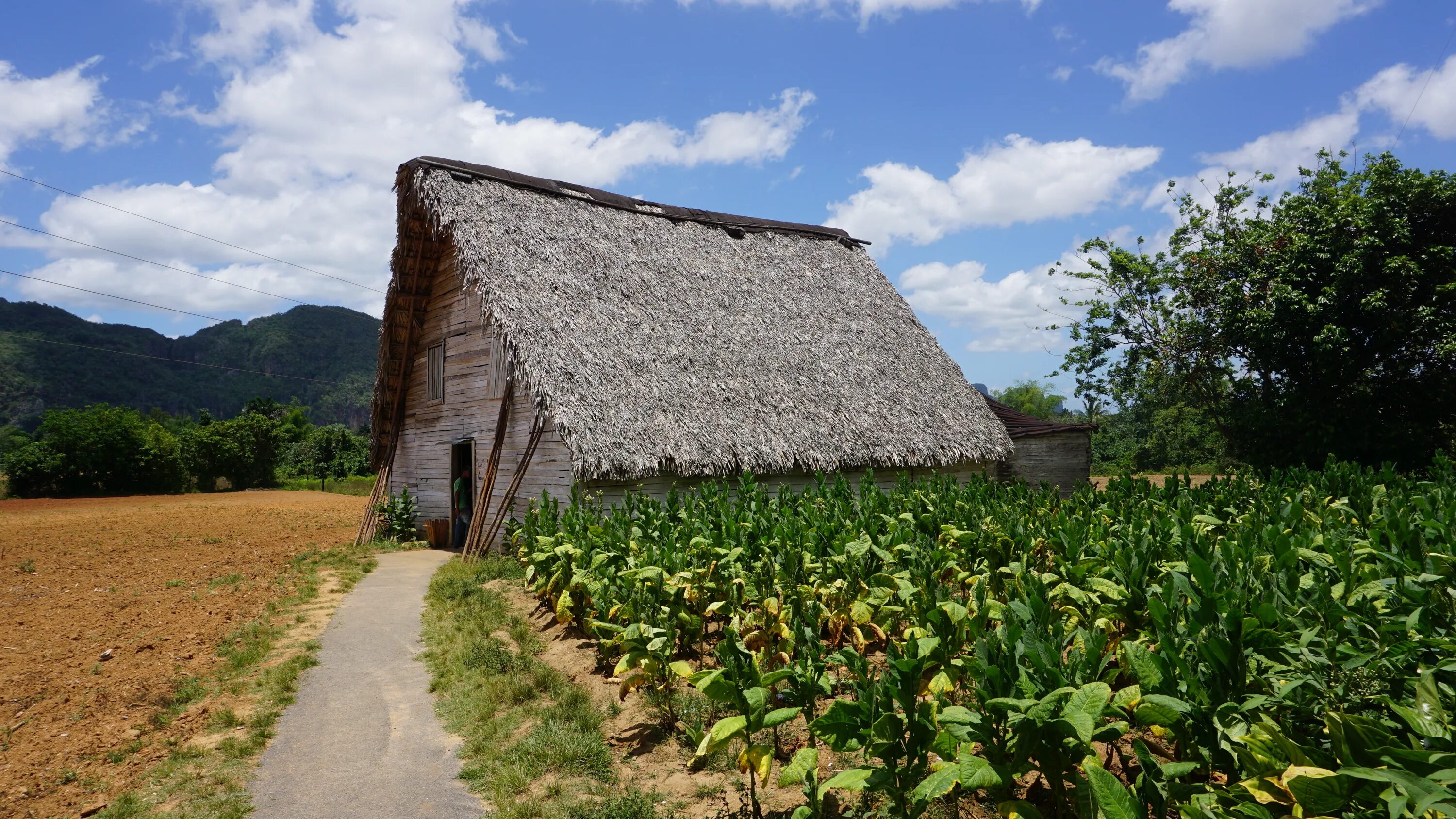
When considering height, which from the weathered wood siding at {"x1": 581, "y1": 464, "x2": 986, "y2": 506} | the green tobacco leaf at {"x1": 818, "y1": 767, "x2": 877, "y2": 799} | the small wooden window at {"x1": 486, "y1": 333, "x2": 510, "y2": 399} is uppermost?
the small wooden window at {"x1": 486, "y1": 333, "x2": 510, "y2": 399}

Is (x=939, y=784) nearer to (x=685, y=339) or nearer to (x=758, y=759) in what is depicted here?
(x=758, y=759)

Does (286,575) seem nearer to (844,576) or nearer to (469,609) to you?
(469,609)

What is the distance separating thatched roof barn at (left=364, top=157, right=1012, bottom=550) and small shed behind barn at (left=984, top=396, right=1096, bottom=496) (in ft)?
4.91

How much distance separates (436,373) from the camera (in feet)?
49.8

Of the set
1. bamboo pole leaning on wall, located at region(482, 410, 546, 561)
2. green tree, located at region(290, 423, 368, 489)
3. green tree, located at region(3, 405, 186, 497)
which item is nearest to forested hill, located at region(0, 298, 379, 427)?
green tree, located at region(290, 423, 368, 489)

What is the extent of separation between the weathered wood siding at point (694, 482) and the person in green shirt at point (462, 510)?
4.28 m

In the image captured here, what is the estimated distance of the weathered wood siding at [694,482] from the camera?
1157cm

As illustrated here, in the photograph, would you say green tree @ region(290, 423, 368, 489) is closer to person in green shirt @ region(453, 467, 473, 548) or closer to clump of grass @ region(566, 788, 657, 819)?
person in green shirt @ region(453, 467, 473, 548)

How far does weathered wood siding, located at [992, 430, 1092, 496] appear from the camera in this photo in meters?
17.7

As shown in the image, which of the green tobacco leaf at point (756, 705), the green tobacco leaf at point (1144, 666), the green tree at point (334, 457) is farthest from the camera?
the green tree at point (334, 457)

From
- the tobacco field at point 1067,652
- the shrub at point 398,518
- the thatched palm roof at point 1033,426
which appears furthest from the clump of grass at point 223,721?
the thatched palm roof at point 1033,426

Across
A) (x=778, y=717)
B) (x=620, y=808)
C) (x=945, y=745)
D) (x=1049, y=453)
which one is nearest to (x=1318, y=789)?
(x=945, y=745)

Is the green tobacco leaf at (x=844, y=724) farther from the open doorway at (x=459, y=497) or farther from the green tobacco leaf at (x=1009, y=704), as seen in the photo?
the open doorway at (x=459, y=497)

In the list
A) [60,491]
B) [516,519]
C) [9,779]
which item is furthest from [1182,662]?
[60,491]
